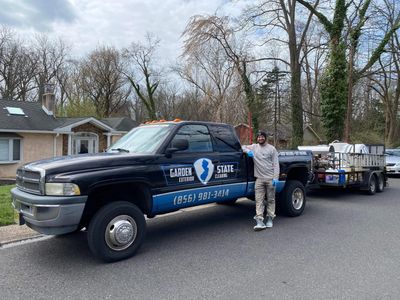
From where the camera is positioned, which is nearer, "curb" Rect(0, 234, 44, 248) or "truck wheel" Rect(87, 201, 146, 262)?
"truck wheel" Rect(87, 201, 146, 262)

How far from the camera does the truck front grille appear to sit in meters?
4.64

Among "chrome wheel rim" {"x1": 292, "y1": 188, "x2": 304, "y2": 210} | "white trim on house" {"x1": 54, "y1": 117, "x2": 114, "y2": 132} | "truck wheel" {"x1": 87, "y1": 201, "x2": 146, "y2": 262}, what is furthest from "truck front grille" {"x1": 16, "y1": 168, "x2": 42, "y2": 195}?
"white trim on house" {"x1": 54, "y1": 117, "x2": 114, "y2": 132}

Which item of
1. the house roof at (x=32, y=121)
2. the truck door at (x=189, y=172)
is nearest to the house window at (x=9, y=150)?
the house roof at (x=32, y=121)

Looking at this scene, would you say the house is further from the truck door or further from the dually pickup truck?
the truck door

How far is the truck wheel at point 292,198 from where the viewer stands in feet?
25.3

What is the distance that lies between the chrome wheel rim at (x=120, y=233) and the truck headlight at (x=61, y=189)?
0.69 meters

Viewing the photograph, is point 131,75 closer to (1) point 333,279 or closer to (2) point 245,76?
(2) point 245,76

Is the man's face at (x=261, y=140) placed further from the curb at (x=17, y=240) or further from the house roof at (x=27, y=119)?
the house roof at (x=27, y=119)

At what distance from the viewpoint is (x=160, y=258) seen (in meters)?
5.09

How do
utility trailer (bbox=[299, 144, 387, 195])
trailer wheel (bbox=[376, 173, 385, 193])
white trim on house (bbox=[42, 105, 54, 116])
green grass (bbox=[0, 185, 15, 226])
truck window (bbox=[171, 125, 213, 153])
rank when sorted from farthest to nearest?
white trim on house (bbox=[42, 105, 54, 116]) → trailer wheel (bbox=[376, 173, 385, 193]) → utility trailer (bbox=[299, 144, 387, 195]) → green grass (bbox=[0, 185, 15, 226]) → truck window (bbox=[171, 125, 213, 153])

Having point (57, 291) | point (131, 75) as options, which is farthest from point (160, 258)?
Answer: point (131, 75)

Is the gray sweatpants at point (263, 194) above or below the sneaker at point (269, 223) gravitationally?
above

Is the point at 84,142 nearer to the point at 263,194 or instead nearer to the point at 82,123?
the point at 82,123

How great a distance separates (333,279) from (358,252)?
1299 millimetres
